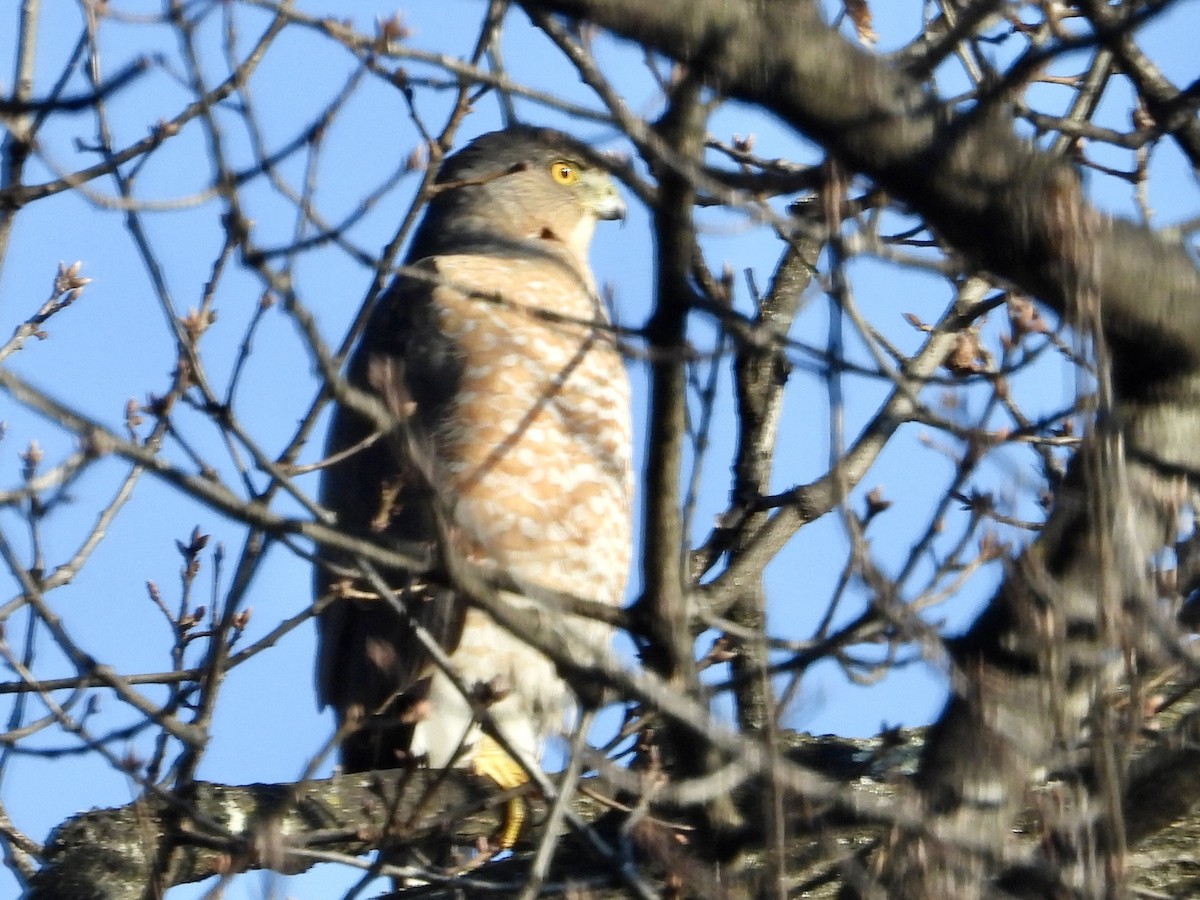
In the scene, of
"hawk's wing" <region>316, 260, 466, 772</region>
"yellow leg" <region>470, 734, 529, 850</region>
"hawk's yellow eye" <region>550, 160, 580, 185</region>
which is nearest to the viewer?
"yellow leg" <region>470, 734, 529, 850</region>

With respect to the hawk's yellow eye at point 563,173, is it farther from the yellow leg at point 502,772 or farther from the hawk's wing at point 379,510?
the yellow leg at point 502,772

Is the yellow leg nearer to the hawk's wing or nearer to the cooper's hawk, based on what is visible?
the cooper's hawk

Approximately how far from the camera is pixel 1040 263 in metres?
2.43

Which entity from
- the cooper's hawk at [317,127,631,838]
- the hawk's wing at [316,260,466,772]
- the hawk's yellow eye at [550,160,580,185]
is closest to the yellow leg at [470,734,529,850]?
the cooper's hawk at [317,127,631,838]

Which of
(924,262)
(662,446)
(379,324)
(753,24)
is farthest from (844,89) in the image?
(379,324)

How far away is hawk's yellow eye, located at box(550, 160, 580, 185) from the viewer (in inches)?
252

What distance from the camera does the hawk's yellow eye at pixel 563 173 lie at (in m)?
6.41

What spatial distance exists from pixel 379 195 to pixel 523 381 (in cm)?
194

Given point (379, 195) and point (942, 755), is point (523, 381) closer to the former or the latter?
point (379, 195)

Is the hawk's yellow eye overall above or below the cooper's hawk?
above

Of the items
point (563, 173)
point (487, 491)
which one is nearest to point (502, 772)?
point (487, 491)

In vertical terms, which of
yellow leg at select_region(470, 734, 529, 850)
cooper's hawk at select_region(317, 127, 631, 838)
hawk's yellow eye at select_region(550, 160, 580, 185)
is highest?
hawk's yellow eye at select_region(550, 160, 580, 185)

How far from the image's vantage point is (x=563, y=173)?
6434 millimetres

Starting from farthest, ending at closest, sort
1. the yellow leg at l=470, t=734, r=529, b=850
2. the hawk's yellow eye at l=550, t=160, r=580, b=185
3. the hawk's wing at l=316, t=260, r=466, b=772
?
the hawk's yellow eye at l=550, t=160, r=580, b=185
the hawk's wing at l=316, t=260, r=466, b=772
the yellow leg at l=470, t=734, r=529, b=850
